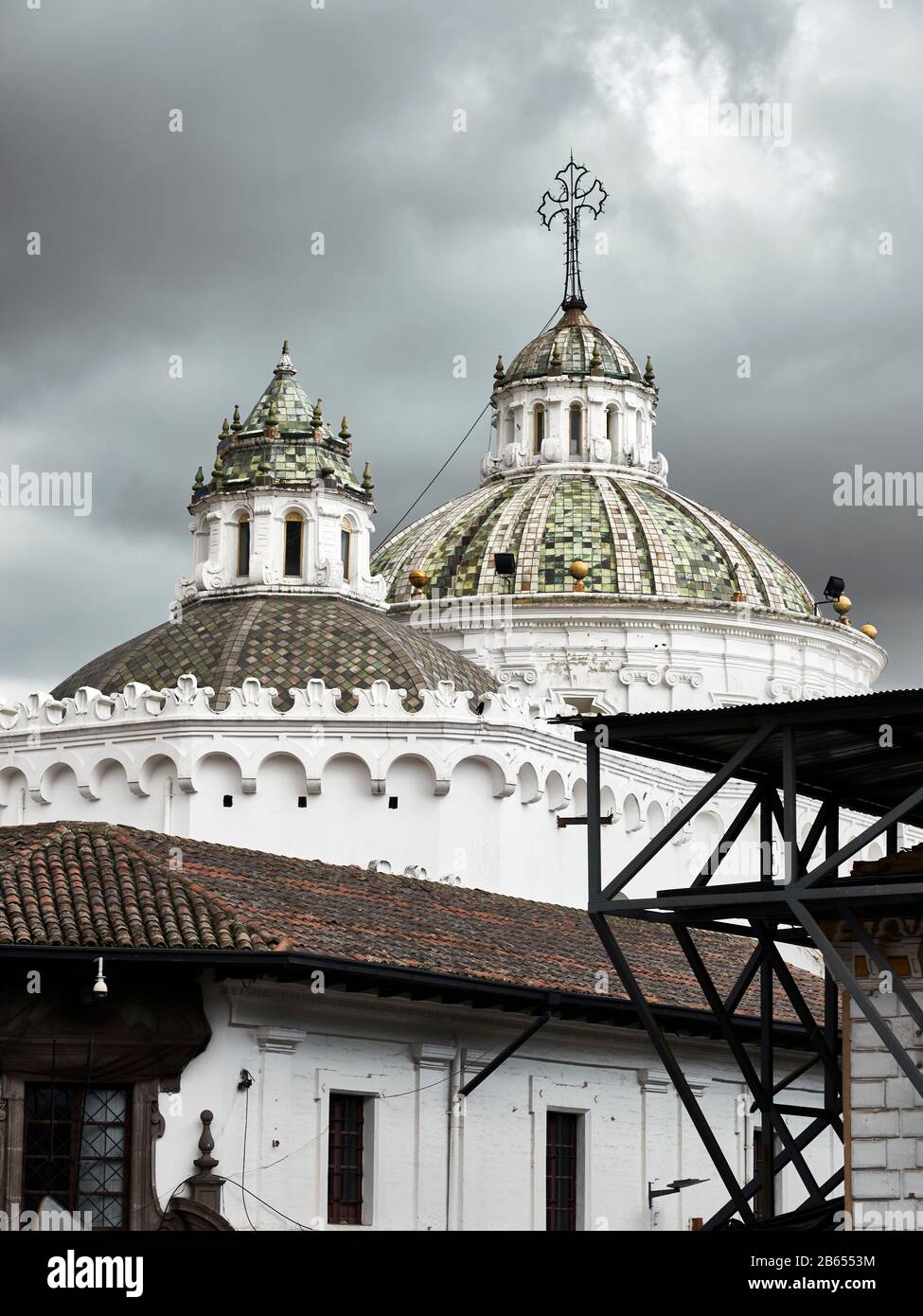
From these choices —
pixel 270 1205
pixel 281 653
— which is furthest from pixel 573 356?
pixel 270 1205

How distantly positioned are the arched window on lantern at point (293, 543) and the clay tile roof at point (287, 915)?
30.5ft

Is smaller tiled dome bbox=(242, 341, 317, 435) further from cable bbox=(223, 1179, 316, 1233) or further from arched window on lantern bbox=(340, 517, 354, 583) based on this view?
cable bbox=(223, 1179, 316, 1233)

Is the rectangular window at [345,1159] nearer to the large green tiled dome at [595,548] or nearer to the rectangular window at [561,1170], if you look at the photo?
the rectangular window at [561,1170]

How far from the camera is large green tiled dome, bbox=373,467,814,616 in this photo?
6506cm

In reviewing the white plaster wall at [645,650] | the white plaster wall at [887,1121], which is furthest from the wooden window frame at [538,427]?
the white plaster wall at [887,1121]

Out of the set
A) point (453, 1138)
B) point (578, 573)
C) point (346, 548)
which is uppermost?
point (578, 573)

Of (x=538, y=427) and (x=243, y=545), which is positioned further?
(x=538, y=427)

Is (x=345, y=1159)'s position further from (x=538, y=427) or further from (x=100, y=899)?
(x=538, y=427)

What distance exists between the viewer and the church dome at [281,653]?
43.2 meters

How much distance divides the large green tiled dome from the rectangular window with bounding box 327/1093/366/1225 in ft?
114

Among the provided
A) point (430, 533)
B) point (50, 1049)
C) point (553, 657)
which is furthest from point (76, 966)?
point (430, 533)

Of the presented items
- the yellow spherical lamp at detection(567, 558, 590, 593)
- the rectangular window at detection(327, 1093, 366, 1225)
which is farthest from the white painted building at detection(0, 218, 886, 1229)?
the yellow spherical lamp at detection(567, 558, 590, 593)

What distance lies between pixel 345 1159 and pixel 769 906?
8448 mm

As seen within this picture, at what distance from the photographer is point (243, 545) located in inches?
1882
